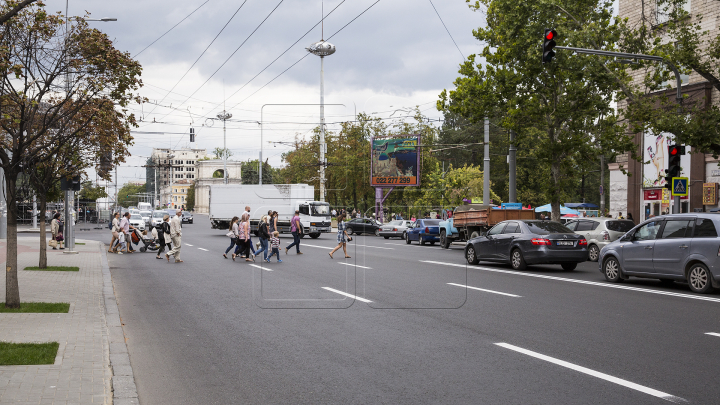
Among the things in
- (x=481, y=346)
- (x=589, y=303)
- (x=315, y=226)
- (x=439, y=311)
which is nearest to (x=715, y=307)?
(x=589, y=303)

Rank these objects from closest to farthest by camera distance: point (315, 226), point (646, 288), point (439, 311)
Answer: point (439, 311), point (646, 288), point (315, 226)

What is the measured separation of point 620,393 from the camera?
5.78 m

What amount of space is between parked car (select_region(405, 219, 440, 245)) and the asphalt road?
63.7 feet

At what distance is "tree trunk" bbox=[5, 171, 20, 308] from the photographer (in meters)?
10.6

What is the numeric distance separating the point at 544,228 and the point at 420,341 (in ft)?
38.3

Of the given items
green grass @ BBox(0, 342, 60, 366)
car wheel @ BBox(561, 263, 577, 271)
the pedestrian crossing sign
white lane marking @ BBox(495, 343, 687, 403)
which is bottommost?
car wheel @ BBox(561, 263, 577, 271)

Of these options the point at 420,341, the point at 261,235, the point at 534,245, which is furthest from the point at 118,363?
the point at 261,235

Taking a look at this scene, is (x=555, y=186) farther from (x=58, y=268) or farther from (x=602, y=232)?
(x=58, y=268)

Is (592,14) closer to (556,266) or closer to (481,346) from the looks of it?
(556,266)

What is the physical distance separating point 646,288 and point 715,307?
9.96ft

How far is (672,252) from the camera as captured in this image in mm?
13984

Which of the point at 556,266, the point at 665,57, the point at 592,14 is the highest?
the point at 592,14

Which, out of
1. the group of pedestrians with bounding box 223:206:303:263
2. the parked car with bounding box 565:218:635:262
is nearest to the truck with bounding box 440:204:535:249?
the parked car with bounding box 565:218:635:262

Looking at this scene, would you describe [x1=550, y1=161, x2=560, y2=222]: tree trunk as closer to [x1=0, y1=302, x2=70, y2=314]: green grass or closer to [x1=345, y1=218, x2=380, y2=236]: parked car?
[x1=345, y1=218, x2=380, y2=236]: parked car
